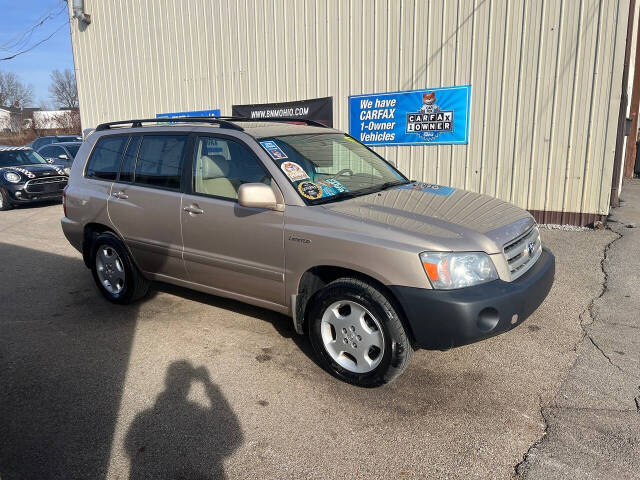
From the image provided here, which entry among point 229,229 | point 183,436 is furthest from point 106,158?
point 183,436

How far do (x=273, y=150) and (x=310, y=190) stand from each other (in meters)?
0.48

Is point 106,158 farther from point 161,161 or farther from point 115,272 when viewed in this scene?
point 115,272

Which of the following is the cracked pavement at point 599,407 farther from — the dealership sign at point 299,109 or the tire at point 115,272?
the dealership sign at point 299,109

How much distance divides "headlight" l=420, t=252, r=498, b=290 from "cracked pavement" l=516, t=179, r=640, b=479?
95cm

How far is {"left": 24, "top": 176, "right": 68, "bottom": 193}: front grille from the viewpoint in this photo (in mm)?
12039

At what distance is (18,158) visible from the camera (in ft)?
42.6

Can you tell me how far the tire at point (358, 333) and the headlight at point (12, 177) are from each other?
1143cm

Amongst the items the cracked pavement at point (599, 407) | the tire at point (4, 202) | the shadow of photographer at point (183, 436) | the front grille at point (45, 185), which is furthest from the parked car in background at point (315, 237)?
the tire at point (4, 202)

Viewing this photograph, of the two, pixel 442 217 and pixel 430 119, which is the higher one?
pixel 430 119

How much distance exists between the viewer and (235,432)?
9.58ft

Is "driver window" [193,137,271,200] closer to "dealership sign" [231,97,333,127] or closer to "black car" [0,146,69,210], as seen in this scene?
"dealership sign" [231,97,333,127]

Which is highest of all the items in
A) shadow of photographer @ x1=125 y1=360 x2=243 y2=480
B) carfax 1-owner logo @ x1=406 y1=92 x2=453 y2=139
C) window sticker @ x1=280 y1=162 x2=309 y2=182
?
carfax 1-owner logo @ x1=406 y1=92 x2=453 y2=139

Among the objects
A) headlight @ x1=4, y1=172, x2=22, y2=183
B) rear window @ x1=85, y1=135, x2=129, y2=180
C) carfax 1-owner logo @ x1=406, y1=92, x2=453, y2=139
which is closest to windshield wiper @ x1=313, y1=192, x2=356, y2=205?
rear window @ x1=85, y1=135, x2=129, y2=180

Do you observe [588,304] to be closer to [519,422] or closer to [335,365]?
[519,422]
